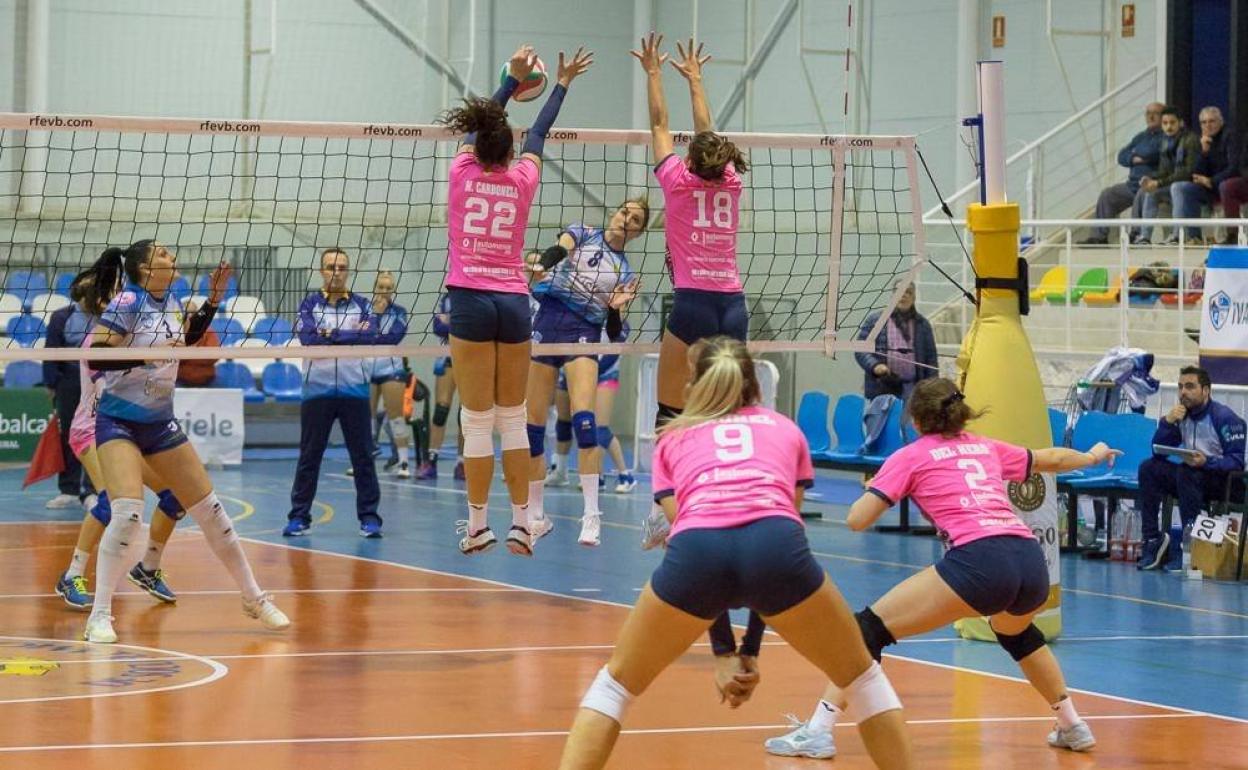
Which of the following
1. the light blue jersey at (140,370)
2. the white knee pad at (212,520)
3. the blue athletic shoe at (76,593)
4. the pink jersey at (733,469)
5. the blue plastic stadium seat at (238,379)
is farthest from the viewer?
the blue plastic stadium seat at (238,379)

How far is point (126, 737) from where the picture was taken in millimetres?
7336

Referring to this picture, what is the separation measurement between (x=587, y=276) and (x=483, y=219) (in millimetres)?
2331

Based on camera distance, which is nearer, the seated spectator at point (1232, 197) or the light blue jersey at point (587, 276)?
the light blue jersey at point (587, 276)

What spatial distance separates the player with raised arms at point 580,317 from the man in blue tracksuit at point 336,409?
2.79 meters

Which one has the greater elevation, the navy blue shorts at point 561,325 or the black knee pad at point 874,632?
the navy blue shorts at point 561,325

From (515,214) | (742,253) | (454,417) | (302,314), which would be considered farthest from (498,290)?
(454,417)

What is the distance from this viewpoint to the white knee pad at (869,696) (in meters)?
5.88

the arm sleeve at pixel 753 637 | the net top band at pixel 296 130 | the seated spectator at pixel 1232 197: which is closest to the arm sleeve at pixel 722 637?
the arm sleeve at pixel 753 637

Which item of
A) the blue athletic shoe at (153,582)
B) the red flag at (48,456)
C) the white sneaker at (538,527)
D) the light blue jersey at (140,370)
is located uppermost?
the light blue jersey at (140,370)

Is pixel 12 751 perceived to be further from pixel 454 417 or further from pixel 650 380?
pixel 454 417

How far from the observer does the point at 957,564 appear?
728 centimetres

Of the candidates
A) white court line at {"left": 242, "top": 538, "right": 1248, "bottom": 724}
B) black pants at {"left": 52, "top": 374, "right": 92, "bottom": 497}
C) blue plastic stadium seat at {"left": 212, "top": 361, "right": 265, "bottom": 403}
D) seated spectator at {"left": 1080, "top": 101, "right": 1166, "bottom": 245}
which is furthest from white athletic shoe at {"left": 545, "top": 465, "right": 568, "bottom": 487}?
seated spectator at {"left": 1080, "top": 101, "right": 1166, "bottom": 245}

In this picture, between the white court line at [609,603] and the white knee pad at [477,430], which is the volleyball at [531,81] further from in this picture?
the white court line at [609,603]

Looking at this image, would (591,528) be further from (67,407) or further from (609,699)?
(67,407)
